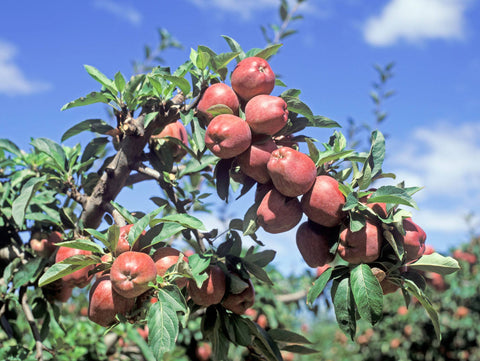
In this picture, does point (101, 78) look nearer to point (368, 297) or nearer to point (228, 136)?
point (228, 136)

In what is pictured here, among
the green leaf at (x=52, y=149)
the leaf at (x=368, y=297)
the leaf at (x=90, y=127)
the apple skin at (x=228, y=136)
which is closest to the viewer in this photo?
the leaf at (x=368, y=297)

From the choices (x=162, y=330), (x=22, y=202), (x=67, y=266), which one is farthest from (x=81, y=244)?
(x=22, y=202)

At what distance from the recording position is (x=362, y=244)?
1.09 meters

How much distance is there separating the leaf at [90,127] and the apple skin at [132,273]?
0.57 m

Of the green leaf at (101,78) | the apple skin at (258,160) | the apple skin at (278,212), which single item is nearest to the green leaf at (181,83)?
the green leaf at (101,78)

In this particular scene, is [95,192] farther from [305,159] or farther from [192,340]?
[192,340]

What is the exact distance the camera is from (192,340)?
2.90 m

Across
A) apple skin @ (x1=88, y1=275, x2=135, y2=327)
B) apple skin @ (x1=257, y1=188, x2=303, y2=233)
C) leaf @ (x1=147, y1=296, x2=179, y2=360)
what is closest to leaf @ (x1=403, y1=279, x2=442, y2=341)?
apple skin @ (x1=257, y1=188, x2=303, y2=233)

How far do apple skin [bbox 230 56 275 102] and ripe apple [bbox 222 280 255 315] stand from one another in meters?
0.56

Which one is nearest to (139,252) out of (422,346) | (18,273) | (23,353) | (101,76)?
(101,76)

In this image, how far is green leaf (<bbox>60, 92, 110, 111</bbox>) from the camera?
141cm

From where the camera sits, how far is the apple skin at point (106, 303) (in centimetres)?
115

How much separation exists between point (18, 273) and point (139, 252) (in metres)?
0.73

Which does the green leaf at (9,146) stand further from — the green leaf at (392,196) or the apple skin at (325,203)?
the green leaf at (392,196)
